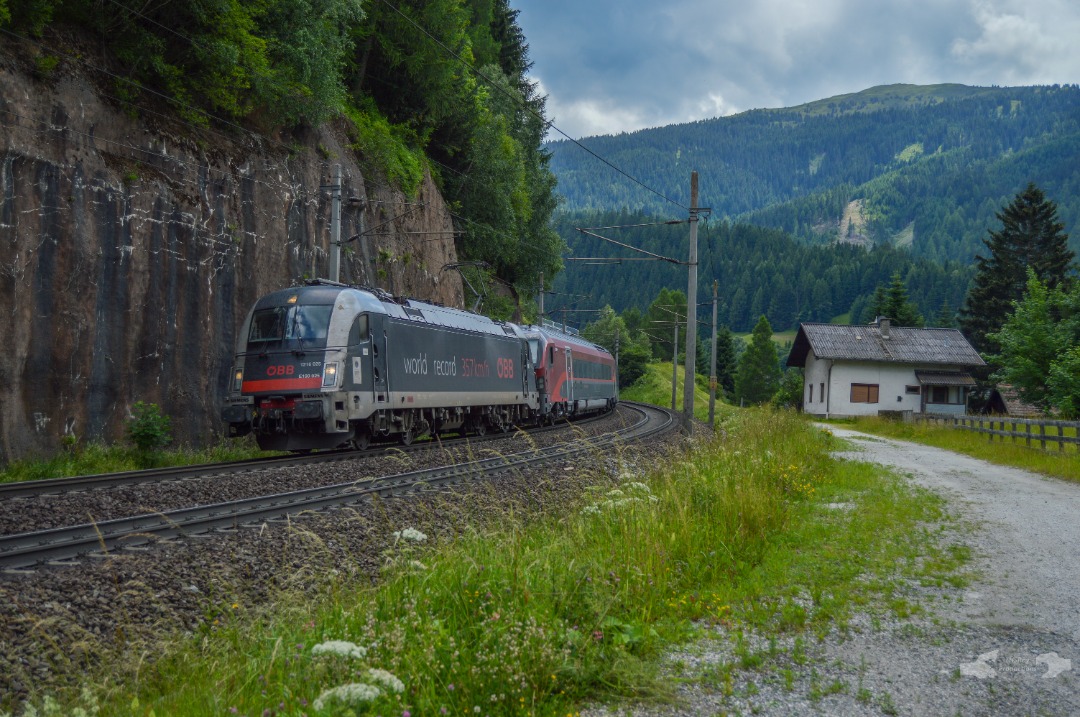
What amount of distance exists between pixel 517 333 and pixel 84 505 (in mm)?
17848

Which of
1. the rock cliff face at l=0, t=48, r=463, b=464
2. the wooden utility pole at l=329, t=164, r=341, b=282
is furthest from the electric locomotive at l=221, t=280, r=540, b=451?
the rock cliff face at l=0, t=48, r=463, b=464

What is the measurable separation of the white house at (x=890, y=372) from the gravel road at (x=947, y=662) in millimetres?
44601

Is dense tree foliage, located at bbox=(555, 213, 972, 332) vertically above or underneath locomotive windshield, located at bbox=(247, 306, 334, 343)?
above

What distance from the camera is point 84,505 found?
9.87 metres

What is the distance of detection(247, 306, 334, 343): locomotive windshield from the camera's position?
16.1 meters

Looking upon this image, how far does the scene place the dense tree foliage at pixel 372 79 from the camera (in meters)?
18.2

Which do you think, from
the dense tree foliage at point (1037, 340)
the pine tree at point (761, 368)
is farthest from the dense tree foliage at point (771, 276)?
the dense tree foliage at point (1037, 340)

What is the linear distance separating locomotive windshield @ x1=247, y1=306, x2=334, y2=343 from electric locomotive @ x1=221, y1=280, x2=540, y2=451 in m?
0.02

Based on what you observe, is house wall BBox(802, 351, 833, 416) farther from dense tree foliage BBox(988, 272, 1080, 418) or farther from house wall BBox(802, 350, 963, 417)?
dense tree foliage BBox(988, 272, 1080, 418)

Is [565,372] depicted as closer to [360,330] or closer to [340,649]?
[360,330]

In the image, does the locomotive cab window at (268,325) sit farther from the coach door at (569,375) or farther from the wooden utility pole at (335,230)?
the coach door at (569,375)

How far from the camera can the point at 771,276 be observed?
17612cm
